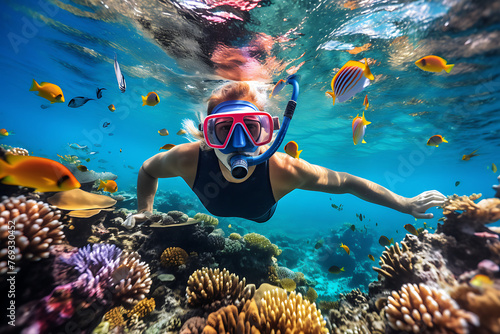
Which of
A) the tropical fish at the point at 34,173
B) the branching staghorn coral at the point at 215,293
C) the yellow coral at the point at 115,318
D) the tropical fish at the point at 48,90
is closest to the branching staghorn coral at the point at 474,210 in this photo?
the branching staghorn coral at the point at 215,293

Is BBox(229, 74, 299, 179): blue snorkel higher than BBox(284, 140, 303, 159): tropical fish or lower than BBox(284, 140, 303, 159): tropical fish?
lower

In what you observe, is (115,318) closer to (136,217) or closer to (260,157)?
(136,217)

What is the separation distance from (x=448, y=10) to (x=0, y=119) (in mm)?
107761

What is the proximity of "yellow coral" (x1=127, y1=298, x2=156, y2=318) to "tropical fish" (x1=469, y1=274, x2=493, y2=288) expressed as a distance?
421 centimetres

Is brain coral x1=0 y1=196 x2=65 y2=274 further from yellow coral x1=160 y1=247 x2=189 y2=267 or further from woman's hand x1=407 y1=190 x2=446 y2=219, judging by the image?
woman's hand x1=407 y1=190 x2=446 y2=219

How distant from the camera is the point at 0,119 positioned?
60406 millimetres

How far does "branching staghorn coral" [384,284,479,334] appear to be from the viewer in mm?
1300

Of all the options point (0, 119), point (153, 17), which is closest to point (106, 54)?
point (153, 17)

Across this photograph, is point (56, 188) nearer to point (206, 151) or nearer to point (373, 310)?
point (206, 151)

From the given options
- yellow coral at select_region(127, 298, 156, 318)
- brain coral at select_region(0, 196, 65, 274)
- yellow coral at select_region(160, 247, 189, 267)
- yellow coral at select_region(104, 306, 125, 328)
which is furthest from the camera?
yellow coral at select_region(160, 247, 189, 267)

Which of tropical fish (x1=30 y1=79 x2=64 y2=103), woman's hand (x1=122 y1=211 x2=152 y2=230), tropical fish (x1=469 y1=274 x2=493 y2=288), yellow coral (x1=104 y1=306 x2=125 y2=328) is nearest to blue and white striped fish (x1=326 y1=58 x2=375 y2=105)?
tropical fish (x1=469 y1=274 x2=493 y2=288)

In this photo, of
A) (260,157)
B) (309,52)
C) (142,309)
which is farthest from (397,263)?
(309,52)

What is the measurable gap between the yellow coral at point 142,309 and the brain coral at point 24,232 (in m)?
1.62

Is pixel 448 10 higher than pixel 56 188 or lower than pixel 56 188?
higher
